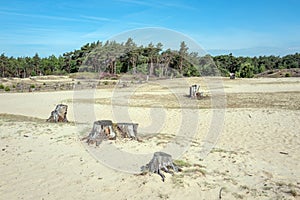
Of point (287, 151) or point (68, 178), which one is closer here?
point (68, 178)

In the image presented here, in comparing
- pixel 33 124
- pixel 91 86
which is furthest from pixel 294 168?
pixel 91 86

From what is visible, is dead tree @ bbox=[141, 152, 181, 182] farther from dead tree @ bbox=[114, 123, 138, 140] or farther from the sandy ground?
dead tree @ bbox=[114, 123, 138, 140]

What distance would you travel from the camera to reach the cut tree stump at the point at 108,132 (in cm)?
731

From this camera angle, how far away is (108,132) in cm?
741

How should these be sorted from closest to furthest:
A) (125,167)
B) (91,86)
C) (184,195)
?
(184,195), (125,167), (91,86)

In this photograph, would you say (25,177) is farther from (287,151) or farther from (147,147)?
(287,151)

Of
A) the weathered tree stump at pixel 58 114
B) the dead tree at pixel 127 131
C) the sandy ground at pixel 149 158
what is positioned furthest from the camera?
the weathered tree stump at pixel 58 114

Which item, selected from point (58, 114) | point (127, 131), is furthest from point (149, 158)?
point (58, 114)

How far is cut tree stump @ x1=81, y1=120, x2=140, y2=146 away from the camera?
7309mm

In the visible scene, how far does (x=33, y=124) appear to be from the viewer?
982 cm

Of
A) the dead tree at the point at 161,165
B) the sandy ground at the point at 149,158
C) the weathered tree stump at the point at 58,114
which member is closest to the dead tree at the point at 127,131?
the sandy ground at the point at 149,158

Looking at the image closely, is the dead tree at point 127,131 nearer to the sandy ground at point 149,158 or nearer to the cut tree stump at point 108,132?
the cut tree stump at point 108,132

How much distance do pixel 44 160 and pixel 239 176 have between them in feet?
13.8

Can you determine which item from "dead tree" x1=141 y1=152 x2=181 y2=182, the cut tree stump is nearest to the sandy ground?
"dead tree" x1=141 y1=152 x2=181 y2=182
